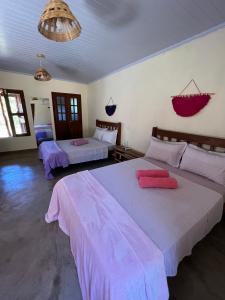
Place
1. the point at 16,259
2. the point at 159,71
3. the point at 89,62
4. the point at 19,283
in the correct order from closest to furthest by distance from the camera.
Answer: the point at 19,283, the point at 16,259, the point at 159,71, the point at 89,62

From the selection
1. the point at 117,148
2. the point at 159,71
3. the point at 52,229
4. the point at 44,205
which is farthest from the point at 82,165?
the point at 159,71

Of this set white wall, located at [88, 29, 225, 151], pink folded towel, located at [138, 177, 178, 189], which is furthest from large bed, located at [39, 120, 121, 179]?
pink folded towel, located at [138, 177, 178, 189]

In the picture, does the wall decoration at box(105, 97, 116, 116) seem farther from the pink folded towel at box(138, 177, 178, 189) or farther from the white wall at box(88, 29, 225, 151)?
the pink folded towel at box(138, 177, 178, 189)

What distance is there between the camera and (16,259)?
4.61 ft

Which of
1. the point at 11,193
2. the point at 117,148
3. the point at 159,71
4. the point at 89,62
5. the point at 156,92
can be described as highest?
the point at 89,62

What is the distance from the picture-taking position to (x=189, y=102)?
7.43 feet

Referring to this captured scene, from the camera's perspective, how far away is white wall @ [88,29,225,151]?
77.5 inches

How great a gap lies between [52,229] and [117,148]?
7.72ft

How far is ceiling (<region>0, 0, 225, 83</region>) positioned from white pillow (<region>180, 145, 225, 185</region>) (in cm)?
166

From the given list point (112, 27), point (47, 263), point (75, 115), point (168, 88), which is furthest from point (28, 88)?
point (47, 263)

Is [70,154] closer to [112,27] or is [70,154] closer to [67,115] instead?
[112,27]

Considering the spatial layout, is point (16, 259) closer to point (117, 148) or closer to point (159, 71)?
point (117, 148)

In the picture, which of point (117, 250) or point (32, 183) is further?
point (32, 183)

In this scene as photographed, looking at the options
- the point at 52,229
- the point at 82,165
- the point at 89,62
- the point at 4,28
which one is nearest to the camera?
the point at 52,229
